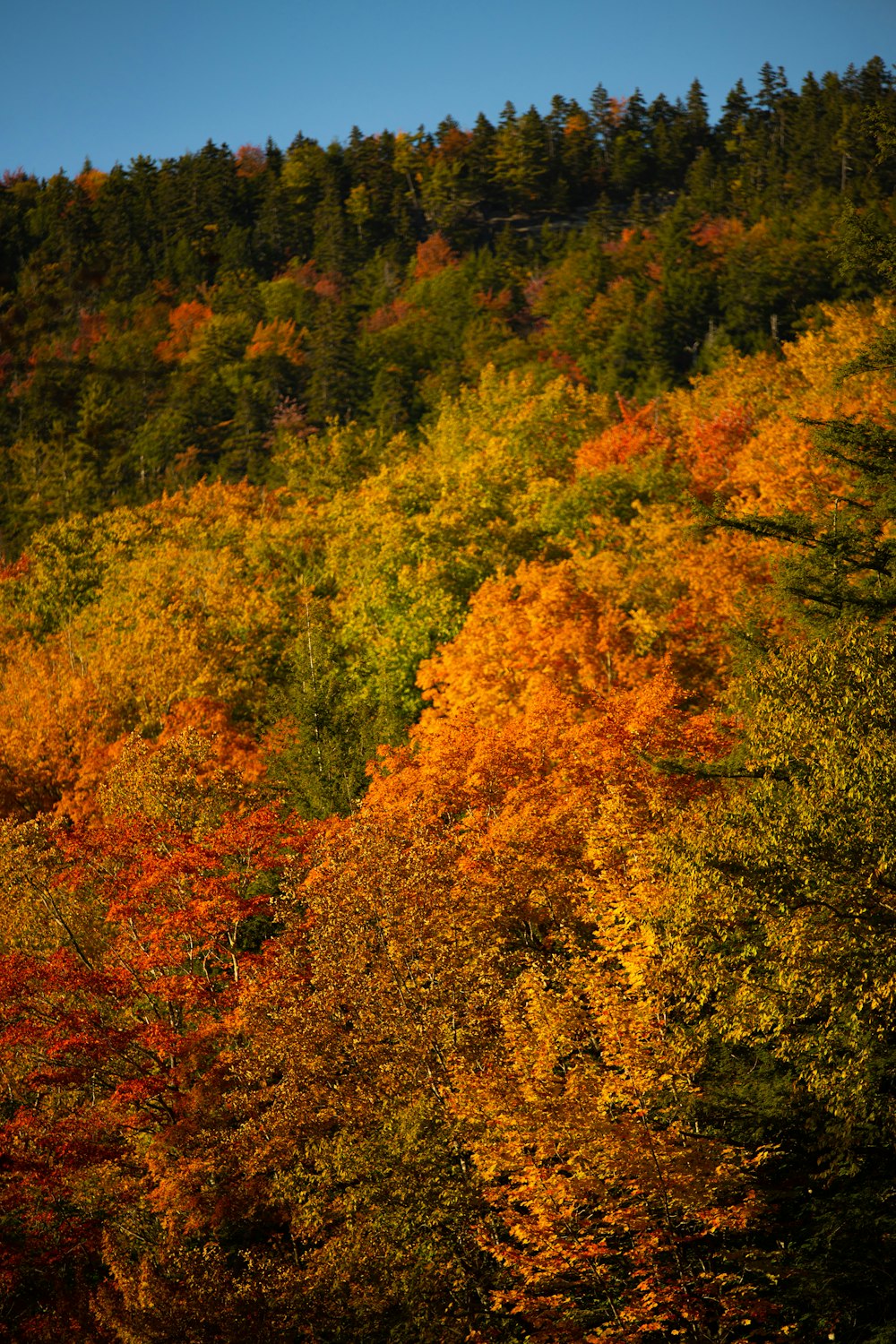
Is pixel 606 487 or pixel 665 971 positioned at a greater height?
pixel 606 487

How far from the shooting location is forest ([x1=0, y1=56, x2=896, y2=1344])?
1727cm

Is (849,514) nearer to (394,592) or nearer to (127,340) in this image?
(394,592)

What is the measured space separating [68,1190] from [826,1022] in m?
14.6

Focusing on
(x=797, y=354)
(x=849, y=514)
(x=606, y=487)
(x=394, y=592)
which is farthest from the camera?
(x=797, y=354)

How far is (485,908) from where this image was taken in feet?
72.8

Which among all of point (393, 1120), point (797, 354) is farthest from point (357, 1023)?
point (797, 354)

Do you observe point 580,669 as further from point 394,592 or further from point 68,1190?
point 68,1190

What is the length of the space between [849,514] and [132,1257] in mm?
20287

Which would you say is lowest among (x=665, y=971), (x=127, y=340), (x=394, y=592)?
(x=665, y=971)

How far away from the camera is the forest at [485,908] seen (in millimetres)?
17266

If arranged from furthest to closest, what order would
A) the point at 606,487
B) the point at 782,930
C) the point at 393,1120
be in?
1. the point at 606,487
2. the point at 393,1120
3. the point at 782,930

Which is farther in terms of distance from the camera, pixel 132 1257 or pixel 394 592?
pixel 394 592

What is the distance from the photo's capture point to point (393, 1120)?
1927 cm

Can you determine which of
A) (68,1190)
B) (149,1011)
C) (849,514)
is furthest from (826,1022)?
(149,1011)
